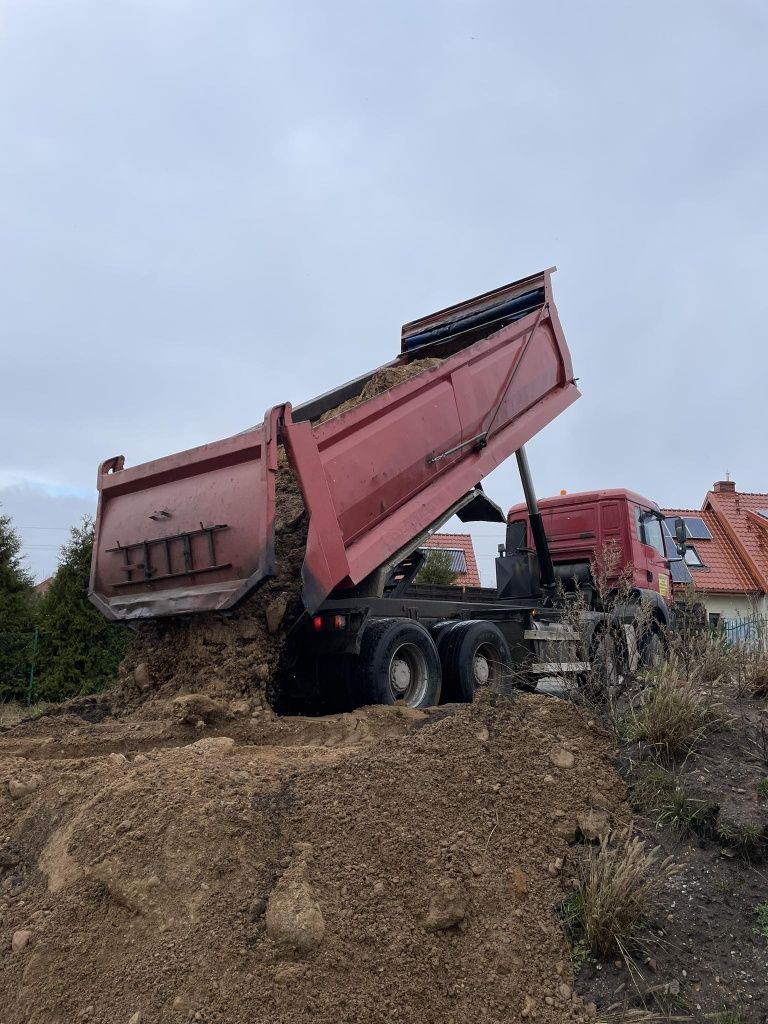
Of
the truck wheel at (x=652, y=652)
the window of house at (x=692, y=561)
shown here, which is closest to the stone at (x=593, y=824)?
the truck wheel at (x=652, y=652)

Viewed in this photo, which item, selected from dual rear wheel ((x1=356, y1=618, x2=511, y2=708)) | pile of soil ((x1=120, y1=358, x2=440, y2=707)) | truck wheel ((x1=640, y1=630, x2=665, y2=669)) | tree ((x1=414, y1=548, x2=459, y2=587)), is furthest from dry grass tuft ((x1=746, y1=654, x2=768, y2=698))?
tree ((x1=414, y1=548, x2=459, y2=587))

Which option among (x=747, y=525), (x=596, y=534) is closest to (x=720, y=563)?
(x=747, y=525)

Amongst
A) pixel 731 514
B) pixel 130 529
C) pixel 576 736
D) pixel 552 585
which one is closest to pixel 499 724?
pixel 576 736

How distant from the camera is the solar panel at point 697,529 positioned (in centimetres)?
2375

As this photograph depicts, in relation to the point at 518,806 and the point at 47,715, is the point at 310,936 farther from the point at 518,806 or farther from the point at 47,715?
the point at 47,715

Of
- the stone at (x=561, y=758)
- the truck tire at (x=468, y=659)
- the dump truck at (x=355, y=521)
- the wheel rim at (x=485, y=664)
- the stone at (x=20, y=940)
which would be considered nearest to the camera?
the stone at (x=20, y=940)

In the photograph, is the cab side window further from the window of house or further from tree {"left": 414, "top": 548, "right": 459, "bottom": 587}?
tree {"left": 414, "top": 548, "right": 459, "bottom": 587}

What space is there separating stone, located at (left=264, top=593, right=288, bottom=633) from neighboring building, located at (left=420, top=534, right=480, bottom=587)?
49.1 feet

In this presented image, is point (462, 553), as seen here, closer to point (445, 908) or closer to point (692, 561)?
point (692, 561)

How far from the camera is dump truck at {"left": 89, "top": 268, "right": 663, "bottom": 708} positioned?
5594 millimetres

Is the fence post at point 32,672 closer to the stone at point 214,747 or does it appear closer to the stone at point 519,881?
the stone at point 214,747

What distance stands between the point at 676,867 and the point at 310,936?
4.96ft

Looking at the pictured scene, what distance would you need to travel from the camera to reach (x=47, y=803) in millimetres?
3756

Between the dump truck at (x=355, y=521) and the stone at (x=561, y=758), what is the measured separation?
3.07 ft
